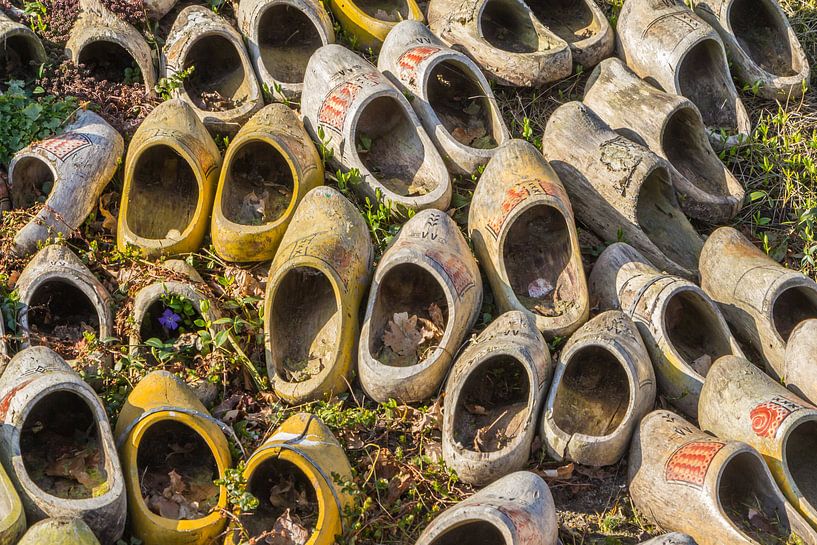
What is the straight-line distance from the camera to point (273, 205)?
4.48 metres

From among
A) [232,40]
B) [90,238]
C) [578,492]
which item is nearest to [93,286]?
[90,238]

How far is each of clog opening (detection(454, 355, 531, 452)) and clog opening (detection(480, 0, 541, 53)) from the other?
1.92 meters

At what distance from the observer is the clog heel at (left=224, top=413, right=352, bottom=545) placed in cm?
335

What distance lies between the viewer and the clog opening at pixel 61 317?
391cm

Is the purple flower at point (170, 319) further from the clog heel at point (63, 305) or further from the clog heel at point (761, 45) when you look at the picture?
the clog heel at point (761, 45)

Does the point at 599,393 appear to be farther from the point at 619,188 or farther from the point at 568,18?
the point at 568,18

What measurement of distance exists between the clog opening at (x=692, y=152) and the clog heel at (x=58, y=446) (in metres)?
2.80

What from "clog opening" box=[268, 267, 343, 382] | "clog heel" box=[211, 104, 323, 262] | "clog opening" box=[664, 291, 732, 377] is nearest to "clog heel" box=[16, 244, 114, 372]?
"clog heel" box=[211, 104, 323, 262]

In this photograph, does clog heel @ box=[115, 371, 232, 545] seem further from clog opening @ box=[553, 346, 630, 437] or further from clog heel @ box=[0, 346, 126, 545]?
clog opening @ box=[553, 346, 630, 437]

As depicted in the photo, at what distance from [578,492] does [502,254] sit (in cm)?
104

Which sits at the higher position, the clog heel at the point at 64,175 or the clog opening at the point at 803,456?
the clog heel at the point at 64,175

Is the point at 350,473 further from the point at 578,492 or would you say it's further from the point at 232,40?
the point at 232,40

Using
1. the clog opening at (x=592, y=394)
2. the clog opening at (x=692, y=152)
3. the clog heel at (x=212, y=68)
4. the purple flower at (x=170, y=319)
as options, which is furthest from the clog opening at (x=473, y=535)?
the clog heel at (x=212, y=68)

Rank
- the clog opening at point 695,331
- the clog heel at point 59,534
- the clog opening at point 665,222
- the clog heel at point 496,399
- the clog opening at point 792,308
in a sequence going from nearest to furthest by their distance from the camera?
the clog heel at point 59,534 → the clog heel at point 496,399 → the clog opening at point 695,331 → the clog opening at point 792,308 → the clog opening at point 665,222
